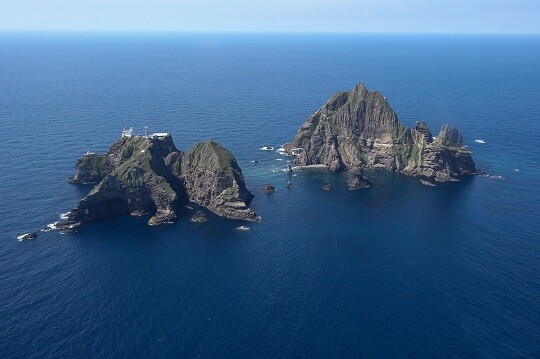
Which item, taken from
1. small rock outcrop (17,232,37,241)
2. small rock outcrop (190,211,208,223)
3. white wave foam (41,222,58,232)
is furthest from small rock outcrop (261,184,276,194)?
small rock outcrop (17,232,37,241)

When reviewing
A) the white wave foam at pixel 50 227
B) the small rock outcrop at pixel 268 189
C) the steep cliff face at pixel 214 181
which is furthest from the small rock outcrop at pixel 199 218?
Answer: the white wave foam at pixel 50 227

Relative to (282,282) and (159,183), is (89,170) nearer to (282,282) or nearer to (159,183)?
(159,183)

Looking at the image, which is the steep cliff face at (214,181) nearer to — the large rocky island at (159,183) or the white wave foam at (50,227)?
the large rocky island at (159,183)

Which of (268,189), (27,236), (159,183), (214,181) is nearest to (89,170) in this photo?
(159,183)

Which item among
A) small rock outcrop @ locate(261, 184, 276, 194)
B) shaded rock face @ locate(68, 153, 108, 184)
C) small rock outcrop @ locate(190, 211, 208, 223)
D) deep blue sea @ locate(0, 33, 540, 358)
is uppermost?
shaded rock face @ locate(68, 153, 108, 184)

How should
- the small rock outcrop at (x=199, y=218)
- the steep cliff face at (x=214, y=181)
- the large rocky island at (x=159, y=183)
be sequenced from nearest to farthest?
1. the small rock outcrop at (x=199, y=218)
2. the large rocky island at (x=159, y=183)
3. the steep cliff face at (x=214, y=181)

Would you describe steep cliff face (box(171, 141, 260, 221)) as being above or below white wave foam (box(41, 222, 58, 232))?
above

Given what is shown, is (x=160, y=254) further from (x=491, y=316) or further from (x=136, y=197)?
(x=491, y=316)

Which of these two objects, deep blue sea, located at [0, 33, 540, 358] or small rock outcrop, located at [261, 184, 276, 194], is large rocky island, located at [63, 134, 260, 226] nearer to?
deep blue sea, located at [0, 33, 540, 358]

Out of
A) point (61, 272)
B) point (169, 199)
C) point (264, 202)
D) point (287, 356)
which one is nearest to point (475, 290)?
point (287, 356)
